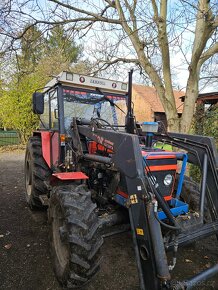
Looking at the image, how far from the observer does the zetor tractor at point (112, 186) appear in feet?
7.31

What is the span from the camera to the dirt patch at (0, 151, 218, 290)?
2.77 meters

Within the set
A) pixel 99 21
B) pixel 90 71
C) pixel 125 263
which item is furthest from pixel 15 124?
pixel 125 263

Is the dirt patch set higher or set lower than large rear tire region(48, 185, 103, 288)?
lower

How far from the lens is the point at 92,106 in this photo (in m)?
4.16

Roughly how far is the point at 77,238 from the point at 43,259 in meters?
1.24

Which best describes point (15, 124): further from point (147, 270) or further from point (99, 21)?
point (147, 270)

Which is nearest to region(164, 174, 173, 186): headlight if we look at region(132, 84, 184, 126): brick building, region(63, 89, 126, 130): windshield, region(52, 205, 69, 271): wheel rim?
region(52, 205, 69, 271): wheel rim

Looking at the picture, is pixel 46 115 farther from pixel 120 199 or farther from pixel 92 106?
A: pixel 120 199

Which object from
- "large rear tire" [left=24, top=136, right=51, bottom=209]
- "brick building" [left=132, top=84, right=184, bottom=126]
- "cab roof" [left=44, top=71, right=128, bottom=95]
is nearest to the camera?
"cab roof" [left=44, top=71, right=128, bottom=95]

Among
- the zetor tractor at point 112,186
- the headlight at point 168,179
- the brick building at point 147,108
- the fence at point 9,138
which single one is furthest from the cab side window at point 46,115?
the brick building at point 147,108

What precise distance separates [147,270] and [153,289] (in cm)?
15

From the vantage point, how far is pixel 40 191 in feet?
14.8

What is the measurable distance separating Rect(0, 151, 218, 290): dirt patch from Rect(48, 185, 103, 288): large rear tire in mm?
387

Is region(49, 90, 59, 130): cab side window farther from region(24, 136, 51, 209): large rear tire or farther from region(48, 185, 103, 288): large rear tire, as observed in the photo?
region(48, 185, 103, 288): large rear tire
